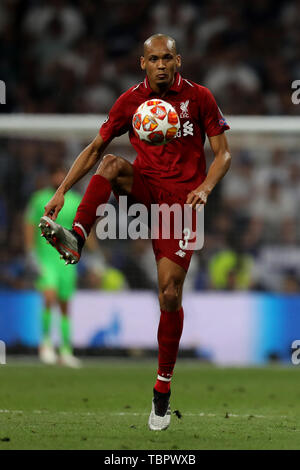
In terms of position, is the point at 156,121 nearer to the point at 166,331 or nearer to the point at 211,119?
the point at 211,119

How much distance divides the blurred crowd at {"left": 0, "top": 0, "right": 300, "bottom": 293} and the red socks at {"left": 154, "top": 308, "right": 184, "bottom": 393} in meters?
5.75

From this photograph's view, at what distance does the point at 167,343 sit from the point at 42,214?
521 cm

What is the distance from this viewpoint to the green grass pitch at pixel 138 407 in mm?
5121

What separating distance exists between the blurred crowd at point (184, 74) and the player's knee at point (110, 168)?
6160mm

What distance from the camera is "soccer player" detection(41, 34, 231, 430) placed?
5602 millimetres

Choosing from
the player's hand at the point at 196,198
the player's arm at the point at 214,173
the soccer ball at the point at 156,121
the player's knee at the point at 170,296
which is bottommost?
the player's knee at the point at 170,296

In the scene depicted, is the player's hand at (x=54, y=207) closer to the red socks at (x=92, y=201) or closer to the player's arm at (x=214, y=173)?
the red socks at (x=92, y=201)

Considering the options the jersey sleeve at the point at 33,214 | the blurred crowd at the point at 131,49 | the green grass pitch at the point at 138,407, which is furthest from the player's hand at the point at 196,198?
the blurred crowd at the point at 131,49

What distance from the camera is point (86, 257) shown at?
1188 centimetres

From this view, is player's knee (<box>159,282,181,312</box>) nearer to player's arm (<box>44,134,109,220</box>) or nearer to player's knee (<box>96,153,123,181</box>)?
player's knee (<box>96,153,123,181</box>)

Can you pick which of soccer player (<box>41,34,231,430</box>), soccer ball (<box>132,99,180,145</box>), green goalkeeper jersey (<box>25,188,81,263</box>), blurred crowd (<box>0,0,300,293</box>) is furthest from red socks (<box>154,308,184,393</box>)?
blurred crowd (<box>0,0,300,293</box>)

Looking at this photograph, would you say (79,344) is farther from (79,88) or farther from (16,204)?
(79,88)

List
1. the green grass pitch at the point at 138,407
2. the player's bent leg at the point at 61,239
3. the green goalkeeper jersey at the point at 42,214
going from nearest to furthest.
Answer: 1. the player's bent leg at the point at 61,239
2. the green grass pitch at the point at 138,407
3. the green goalkeeper jersey at the point at 42,214

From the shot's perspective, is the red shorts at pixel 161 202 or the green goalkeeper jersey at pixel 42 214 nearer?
the red shorts at pixel 161 202
